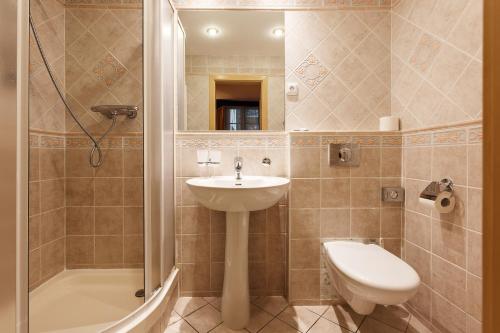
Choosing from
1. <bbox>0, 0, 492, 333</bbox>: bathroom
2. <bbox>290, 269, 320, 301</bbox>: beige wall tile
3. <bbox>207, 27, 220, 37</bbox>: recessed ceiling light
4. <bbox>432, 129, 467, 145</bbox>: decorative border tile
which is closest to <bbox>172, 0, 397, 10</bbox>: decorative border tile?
<bbox>0, 0, 492, 333</bbox>: bathroom

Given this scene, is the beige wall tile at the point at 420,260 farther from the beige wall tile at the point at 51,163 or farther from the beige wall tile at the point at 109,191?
the beige wall tile at the point at 51,163

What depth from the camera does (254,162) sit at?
1.60 metres

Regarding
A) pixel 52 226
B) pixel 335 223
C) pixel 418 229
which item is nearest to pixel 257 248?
pixel 335 223

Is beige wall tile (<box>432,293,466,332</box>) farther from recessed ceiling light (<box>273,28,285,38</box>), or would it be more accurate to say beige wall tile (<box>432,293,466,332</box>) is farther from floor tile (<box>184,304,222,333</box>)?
recessed ceiling light (<box>273,28,285,38</box>)

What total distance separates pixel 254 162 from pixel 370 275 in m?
0.91

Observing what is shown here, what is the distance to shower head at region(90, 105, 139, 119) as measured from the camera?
1550 millimetres

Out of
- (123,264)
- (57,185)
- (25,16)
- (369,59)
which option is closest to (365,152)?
(369,59)

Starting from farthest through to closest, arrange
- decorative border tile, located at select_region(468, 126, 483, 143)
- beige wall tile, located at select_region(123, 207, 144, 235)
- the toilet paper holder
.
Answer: beige wall tile, located at select_region(123, 207, 144, 235), the toilet paper holder, decorative border tile, located at select_region(468, 126, 483, 143)

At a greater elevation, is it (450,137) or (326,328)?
(450,137)

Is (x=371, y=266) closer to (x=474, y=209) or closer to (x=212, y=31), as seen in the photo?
(x=474, y=209)

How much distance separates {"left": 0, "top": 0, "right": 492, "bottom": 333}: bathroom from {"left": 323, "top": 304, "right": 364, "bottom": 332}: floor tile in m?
0.01

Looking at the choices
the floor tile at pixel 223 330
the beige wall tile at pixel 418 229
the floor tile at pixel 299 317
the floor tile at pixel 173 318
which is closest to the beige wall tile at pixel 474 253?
the beige wall tile at pixel 418 229

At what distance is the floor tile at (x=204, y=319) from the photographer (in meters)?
1.30

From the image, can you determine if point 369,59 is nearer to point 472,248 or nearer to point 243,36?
point 243,36
